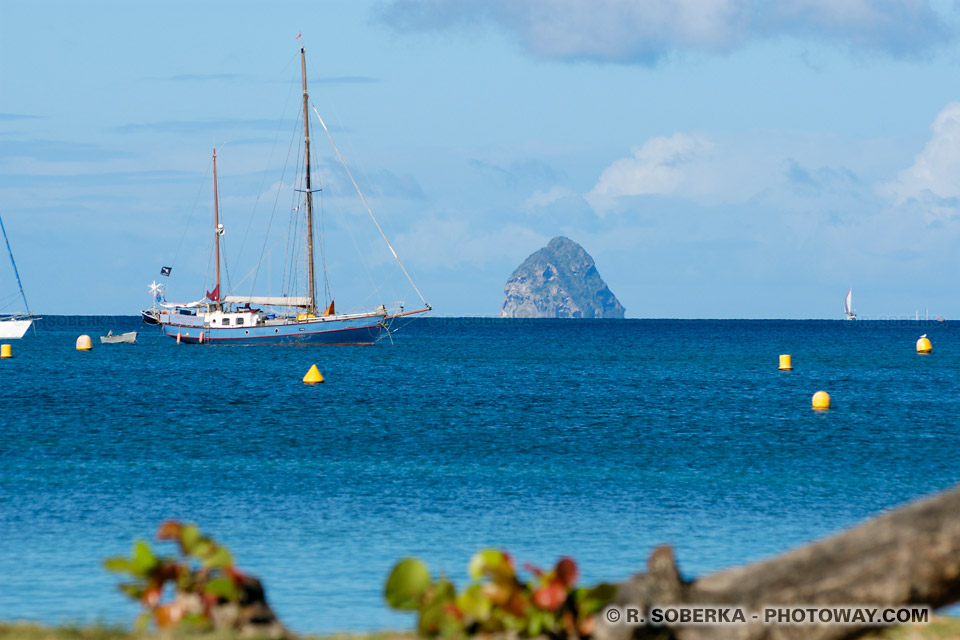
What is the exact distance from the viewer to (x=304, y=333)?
9562 centimetres

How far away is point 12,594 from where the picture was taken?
1428 centimetres

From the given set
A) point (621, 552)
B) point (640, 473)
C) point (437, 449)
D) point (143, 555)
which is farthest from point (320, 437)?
point (143, 555)

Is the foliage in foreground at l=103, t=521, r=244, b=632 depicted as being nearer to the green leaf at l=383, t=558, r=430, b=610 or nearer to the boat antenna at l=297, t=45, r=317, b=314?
the green leaf at l=383, t=558, r=430, b=610

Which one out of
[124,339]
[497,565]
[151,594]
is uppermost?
[124,339]

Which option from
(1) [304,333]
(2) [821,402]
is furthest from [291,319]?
(2) [821,402]

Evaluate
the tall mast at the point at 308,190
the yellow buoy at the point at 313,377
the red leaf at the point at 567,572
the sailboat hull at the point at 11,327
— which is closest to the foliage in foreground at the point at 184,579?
the red leaf at the point at 567,572

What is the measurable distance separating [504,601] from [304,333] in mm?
90008

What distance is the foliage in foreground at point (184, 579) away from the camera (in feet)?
24.7

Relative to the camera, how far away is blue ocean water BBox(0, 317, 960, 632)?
654 inches

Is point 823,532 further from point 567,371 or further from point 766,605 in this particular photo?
point 567,371

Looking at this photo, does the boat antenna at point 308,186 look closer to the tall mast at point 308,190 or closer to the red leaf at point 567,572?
the tall mast at point 308,190

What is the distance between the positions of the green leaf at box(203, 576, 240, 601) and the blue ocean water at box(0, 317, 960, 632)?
11.0 ft

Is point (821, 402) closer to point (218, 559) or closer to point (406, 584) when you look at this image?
point (406, 584)

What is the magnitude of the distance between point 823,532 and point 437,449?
15.1 meters
